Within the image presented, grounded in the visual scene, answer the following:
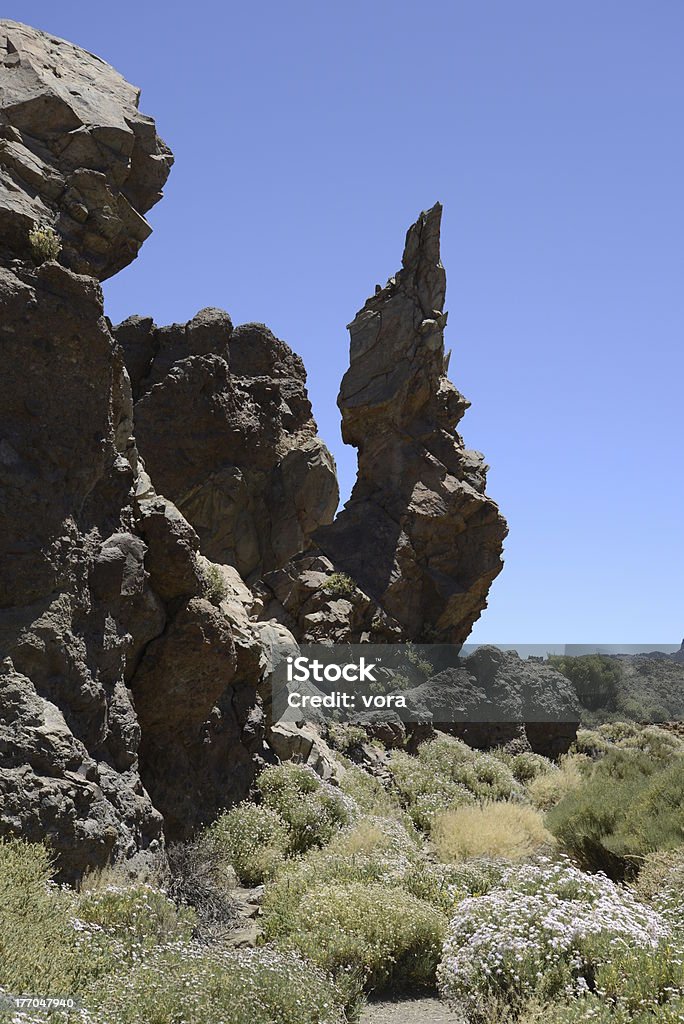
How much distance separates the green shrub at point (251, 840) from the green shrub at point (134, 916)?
8.24 feet

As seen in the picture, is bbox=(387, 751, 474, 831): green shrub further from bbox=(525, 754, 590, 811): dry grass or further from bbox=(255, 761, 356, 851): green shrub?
bbox=(255, 761, 356, 851): green shrub

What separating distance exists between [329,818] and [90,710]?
4.75 metres

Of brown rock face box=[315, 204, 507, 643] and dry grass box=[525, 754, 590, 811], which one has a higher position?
brown rock face box=[315, 204, 507, 643]

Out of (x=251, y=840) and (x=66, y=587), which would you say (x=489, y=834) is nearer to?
(x=251, y=840)

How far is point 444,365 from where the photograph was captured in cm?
2680

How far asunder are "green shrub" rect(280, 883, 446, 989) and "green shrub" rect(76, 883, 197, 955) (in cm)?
105

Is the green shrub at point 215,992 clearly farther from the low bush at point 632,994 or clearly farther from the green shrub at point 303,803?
the green shrub at point 303,803

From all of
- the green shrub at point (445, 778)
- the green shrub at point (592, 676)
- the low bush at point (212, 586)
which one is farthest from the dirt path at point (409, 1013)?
the green shrub at point (592, 676)

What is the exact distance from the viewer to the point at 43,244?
29.8 ft

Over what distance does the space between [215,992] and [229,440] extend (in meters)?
18.4

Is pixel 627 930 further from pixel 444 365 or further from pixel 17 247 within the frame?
pixel 444 365

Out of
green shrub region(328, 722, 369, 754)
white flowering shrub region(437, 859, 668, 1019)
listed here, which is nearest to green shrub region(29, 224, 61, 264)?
white flowering shrub region(437, 859, 668, 1019)

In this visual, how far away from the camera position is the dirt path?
6676mm

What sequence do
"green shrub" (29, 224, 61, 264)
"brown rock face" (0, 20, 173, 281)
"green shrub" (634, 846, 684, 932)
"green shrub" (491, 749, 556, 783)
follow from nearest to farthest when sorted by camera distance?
"green shrub" (634, 846, 684, 932) < "green shrub" (29, 224, 61, 264) < "brown rock face" (0, 20, 173, 281) < "green shrub" (491, 749, 556, 783)
